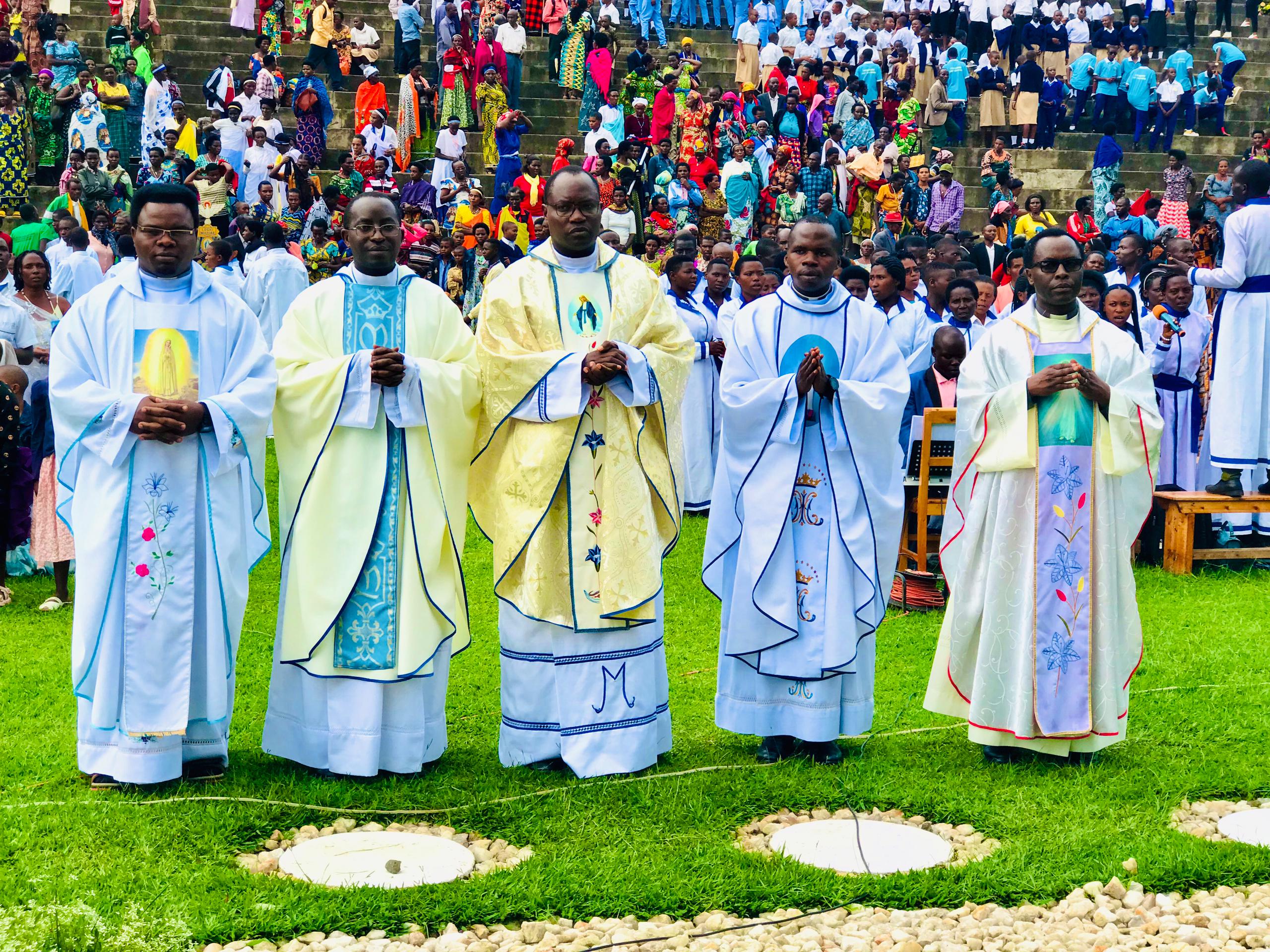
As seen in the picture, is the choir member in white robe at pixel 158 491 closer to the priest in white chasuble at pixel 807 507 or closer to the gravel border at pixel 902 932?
the gravel border at pixel 902 932

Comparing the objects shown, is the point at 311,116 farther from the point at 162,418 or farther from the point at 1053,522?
the point at 1053,522

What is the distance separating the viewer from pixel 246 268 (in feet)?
49.0

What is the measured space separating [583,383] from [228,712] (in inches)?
76.3

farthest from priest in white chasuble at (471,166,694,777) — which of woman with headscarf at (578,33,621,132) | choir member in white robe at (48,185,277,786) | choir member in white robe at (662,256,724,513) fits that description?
woman with headscarf at (578,33,621,132)

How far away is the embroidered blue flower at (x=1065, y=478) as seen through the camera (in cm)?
629

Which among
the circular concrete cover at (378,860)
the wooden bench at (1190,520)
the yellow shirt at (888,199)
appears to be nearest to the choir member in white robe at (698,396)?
the wooden bench at (1190,520)

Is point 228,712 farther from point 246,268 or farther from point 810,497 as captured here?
point 246,268

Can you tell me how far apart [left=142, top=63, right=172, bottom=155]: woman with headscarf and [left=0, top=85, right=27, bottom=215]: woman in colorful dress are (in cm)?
150

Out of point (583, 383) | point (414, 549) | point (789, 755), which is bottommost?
point (789, 755)

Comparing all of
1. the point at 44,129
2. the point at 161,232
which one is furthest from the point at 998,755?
the point at 44,129

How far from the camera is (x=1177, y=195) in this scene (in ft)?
70.4

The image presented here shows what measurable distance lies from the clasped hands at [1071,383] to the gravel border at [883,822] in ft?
5.89

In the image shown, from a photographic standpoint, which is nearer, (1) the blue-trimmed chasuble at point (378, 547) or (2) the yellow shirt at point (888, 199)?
(1) the blue-trimmed chasuble at point (378, 547)

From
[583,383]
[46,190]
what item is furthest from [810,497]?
[46,190]
